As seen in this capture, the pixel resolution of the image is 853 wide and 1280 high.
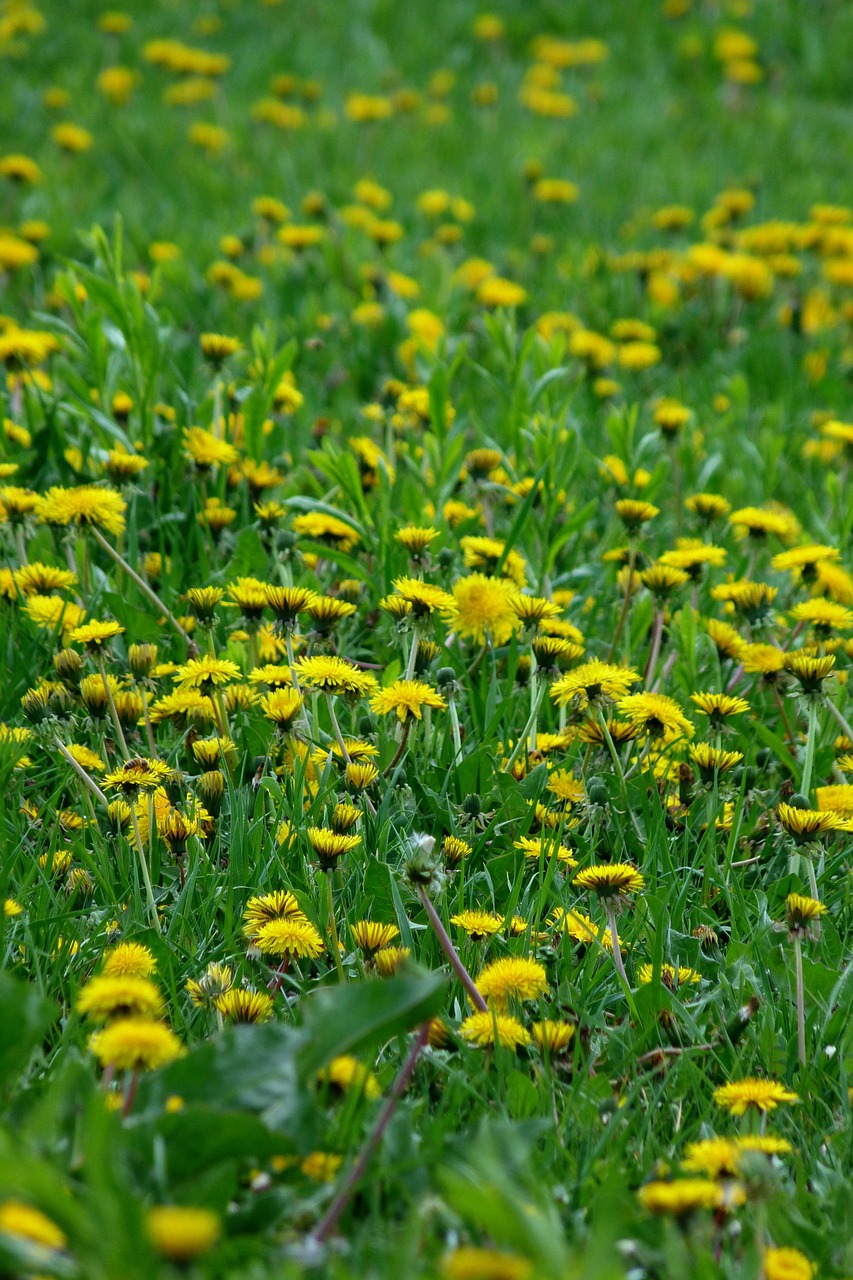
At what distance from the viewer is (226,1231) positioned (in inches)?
51.1

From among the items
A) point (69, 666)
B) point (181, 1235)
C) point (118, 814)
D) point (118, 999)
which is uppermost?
point (181, 1235)

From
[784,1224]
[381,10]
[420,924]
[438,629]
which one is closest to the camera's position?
[784,1224]

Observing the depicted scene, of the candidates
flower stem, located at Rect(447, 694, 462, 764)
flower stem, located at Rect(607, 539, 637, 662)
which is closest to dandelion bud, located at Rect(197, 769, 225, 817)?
flower stem, located at Rect(447, 694, 462, 764)

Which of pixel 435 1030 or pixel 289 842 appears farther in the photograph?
pixel 289 842

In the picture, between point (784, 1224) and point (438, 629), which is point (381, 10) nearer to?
point (438, 629)

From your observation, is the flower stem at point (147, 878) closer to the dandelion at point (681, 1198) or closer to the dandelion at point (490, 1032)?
the dandelion at point (490, 1032)

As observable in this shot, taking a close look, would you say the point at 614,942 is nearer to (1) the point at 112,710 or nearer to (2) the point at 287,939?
(2) the point at 287,939

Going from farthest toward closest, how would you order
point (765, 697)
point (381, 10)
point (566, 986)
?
1. point (381, 10)
2. point (765, 697)
3. point (566, 986)

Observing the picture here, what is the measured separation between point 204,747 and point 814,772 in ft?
3.67

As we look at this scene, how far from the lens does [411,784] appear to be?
89.0 inches

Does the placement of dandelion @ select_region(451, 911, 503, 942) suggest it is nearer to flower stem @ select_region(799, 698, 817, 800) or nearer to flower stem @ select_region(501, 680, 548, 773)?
flower stem @ select_region(501, 680, 548, 773)

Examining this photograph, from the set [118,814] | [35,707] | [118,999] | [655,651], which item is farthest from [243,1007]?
[655,651]

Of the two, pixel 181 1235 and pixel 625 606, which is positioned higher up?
pixel 181 1235

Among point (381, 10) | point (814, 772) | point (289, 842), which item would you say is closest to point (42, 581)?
point (289, 842)
